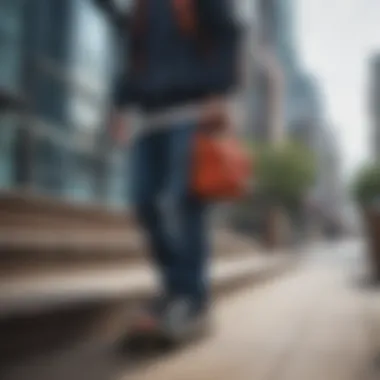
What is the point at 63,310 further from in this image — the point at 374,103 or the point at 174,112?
the point at 374,103

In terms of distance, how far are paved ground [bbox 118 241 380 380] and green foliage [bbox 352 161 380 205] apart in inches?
12.4

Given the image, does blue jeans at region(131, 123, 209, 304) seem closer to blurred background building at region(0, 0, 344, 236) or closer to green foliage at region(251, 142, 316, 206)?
blurred background building at region(0, 0, 344, 236)

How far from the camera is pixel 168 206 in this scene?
3.98ft

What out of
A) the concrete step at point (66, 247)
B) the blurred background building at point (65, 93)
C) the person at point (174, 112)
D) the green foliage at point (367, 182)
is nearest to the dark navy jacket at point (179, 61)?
the person at point (174, 112)

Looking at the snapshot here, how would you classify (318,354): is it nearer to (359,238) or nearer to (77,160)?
(77,160)

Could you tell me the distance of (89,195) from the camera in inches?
108

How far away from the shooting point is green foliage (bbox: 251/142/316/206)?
2.91 metres

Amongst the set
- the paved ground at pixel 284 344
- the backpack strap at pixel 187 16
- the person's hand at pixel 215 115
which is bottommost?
the paved ground at pixel 284 344

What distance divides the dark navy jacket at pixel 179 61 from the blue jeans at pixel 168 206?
0.20ft

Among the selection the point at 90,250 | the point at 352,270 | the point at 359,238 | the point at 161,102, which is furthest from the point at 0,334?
the point at 352,270

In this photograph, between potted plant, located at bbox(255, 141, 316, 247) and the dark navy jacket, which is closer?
the dark navy jacket

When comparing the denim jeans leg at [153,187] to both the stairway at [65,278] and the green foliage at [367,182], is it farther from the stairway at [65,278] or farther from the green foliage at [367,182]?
the green foliage at [367,182]

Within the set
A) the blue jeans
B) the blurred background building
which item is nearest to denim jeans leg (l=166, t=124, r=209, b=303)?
the blue jeans

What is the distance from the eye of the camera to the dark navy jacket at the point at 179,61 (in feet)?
3.91
